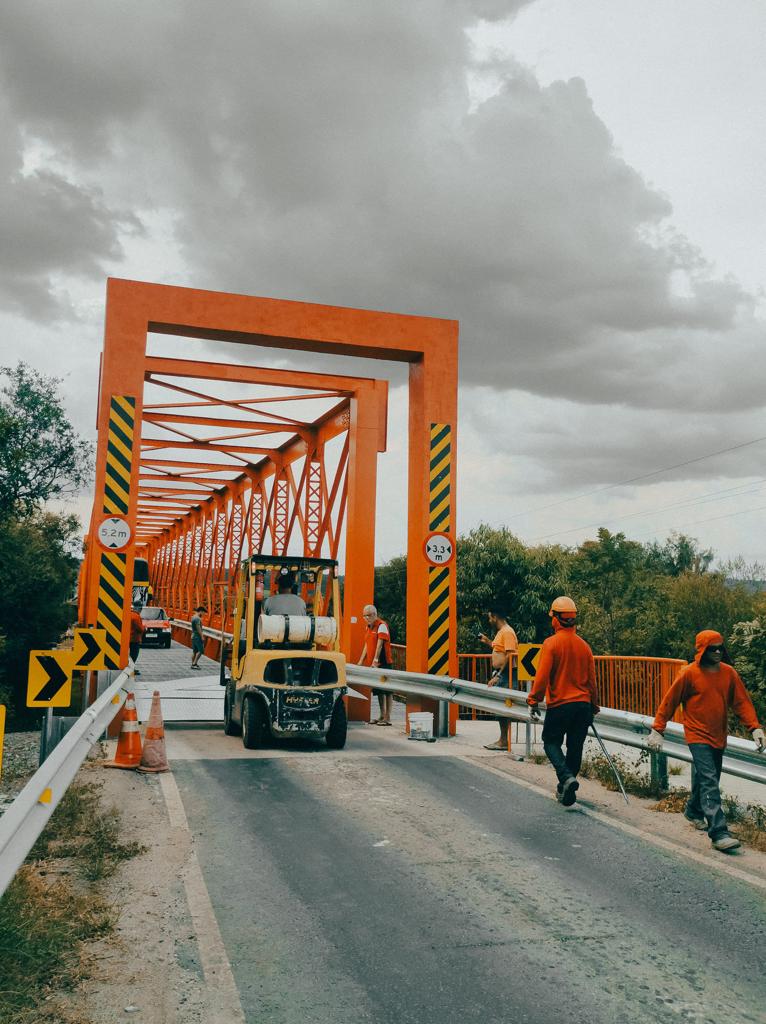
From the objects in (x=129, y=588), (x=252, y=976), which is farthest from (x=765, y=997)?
(x=129, y=588)

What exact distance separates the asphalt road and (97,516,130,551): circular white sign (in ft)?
15.5

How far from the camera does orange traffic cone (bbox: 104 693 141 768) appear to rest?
8.94m

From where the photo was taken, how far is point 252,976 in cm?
406

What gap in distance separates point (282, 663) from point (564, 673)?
3.90m

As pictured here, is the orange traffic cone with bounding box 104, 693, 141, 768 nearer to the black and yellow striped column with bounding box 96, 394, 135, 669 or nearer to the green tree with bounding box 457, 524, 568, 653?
the black and yellow striped column with bounding box 96, 394, 135, 669

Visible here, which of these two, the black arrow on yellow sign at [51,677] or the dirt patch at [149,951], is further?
the black arrow on yellow sign at [51,677]

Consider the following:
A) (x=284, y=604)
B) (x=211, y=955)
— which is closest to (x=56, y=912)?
(x=211, y=955)

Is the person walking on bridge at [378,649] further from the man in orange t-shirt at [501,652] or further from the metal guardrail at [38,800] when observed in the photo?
the metal guardrail at [38,800]

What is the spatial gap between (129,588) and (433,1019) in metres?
9.05

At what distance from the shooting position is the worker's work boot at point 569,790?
292 inches

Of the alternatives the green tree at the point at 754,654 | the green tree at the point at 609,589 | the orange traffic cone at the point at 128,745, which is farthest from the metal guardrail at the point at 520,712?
the green tree at the point at 609,589

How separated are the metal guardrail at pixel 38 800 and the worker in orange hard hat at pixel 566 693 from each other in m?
3.78

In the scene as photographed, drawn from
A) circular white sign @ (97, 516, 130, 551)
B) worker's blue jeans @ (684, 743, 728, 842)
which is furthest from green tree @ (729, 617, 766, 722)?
circular white sign @ (97, 516, 130, 551)

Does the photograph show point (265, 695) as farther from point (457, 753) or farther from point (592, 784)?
point (592, 784)
